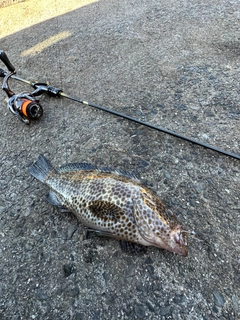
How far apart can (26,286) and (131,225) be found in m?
1.15

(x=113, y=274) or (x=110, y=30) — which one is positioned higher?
(x=110, y=30)

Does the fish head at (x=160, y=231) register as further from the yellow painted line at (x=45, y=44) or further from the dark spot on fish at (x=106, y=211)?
the yellow painted line at (x=45, y=44)

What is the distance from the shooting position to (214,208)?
2.47 metres

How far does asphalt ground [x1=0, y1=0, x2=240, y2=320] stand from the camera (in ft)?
6.95

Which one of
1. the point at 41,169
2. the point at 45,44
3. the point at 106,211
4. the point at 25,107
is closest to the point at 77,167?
the point at 41,169

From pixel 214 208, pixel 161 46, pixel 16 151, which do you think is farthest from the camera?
pixel 161 46

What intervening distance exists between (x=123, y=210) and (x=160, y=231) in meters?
0.36

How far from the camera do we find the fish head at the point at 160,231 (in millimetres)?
2059

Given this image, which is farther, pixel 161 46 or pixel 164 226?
pixel 161 46

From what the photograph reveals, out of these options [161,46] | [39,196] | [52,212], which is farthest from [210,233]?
[161,46]

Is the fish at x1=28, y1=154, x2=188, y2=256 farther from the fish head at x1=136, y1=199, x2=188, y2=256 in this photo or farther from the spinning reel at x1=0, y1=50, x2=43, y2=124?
the spinning reel at x1=0, y1=50, x2=43, y2=124

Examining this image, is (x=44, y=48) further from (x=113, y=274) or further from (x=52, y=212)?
(x=113, y=274)

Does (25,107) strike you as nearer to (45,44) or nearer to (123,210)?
(123,210)

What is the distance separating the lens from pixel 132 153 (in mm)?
3031
